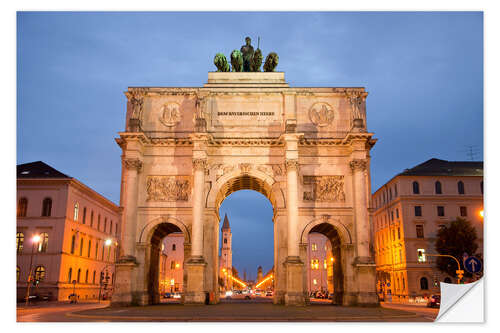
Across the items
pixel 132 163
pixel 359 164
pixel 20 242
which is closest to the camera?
pixel 359 164

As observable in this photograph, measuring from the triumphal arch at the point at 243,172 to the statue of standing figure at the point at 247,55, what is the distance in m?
2.19

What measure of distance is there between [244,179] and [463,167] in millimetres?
31077

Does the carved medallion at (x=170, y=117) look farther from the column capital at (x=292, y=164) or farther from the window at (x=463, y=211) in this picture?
the window at (x=463, y=211)

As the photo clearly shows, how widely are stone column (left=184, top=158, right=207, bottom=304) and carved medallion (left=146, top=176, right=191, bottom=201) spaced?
1.54 meters

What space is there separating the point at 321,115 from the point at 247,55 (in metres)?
7.51

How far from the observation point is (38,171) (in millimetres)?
45094

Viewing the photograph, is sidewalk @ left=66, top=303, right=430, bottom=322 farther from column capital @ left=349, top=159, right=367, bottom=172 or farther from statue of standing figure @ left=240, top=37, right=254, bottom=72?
statue of standing figure @ left=240, top=37, right=254, bottom=72

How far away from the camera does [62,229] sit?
4262 centimetres

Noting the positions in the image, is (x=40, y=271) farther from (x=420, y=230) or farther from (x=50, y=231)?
(x=420, y=230)

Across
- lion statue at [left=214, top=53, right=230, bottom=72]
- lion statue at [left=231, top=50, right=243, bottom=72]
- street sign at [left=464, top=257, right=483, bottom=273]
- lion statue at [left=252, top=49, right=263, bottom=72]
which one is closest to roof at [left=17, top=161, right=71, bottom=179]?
lion statue at [left=214, top=53, right=230, bottom=72]

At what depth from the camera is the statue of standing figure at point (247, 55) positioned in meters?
33.9

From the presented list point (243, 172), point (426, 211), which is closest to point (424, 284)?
point (426, 211)
